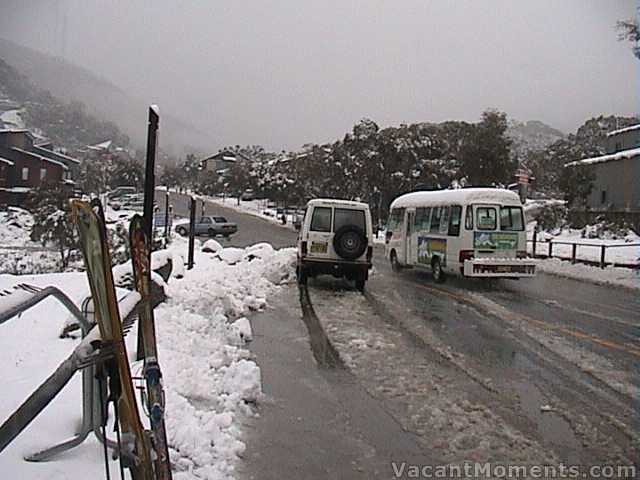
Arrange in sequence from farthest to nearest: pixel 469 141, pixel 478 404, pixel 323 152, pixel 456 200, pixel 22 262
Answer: pixel 323 152 < pixel 469 141 < pixel 22 262 < pixel 456 200 < pixel 478 404

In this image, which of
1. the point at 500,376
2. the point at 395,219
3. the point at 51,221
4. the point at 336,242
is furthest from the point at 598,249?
the point at 500,376

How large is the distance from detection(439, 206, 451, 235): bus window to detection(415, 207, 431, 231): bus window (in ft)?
3.17

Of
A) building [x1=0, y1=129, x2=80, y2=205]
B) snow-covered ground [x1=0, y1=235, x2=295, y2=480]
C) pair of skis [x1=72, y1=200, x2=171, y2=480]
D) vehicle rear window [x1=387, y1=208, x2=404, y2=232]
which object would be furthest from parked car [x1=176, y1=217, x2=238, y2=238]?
pair of skis [x1=72, y1=200, x2=171, y2=480]

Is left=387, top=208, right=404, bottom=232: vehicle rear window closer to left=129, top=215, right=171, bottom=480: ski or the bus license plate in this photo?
the bus license plate

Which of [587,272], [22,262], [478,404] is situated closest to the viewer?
[478,404]

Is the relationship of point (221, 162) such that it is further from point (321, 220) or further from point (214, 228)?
point (321, 220)

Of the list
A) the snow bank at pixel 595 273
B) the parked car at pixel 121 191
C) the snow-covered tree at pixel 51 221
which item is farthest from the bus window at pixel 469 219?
the snow-covered tree at pixel 51 221

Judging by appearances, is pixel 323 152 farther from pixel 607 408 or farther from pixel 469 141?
pixel 607 408

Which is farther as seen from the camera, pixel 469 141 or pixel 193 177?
pixel 193 177

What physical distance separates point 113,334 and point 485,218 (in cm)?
1492

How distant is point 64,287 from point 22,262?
11776mm

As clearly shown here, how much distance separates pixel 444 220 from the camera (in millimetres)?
17672

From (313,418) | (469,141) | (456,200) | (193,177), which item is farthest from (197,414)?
(193,177)

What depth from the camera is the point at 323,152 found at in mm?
60062
